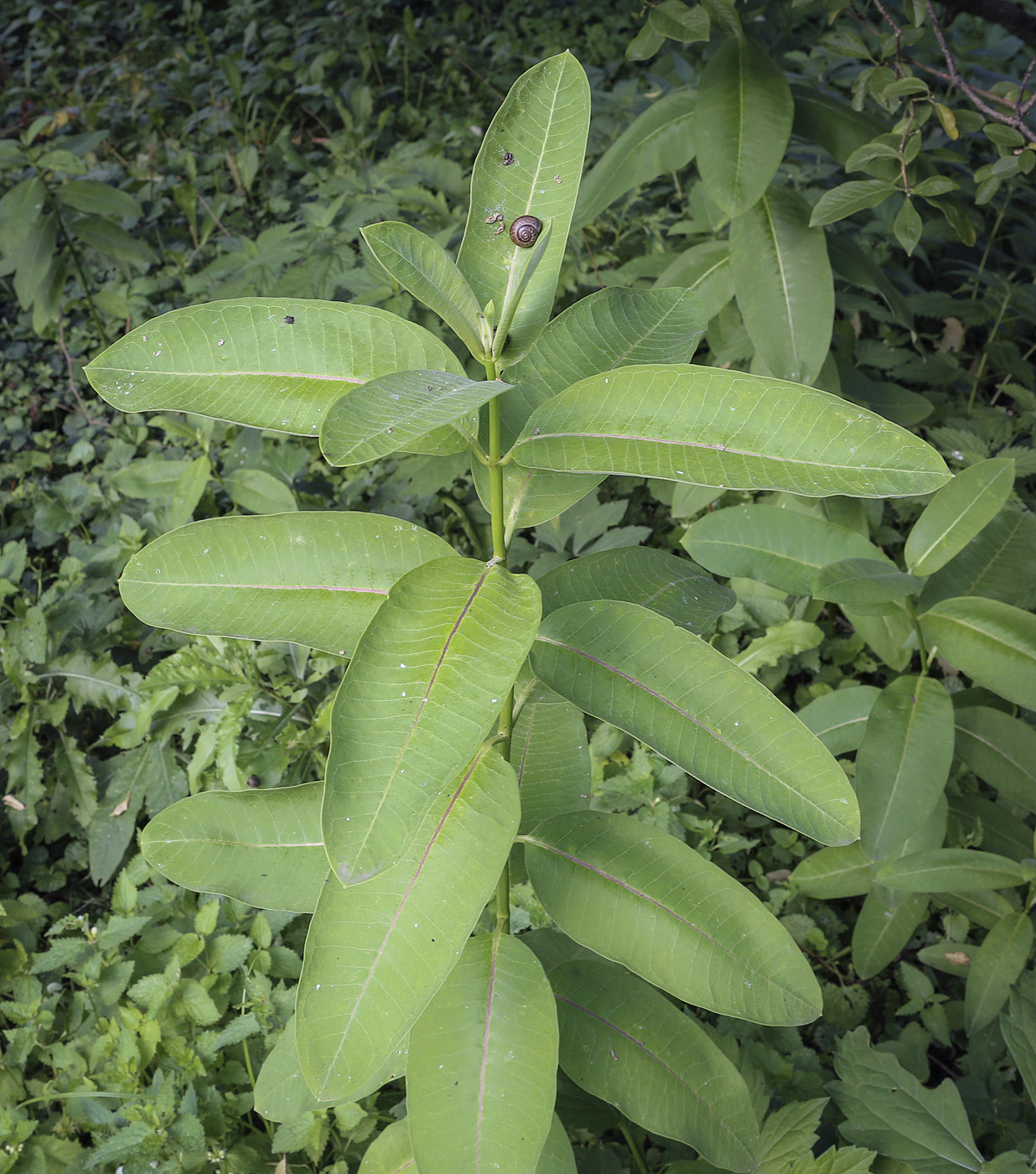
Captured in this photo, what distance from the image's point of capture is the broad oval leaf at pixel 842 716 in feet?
5.43

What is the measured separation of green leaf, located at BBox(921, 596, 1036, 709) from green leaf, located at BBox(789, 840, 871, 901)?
18.4 inches

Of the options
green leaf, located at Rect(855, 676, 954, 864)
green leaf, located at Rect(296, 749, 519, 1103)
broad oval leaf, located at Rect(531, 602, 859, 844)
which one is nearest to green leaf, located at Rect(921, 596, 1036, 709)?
green leaf, located at Rect(855, 676, 954, 864)

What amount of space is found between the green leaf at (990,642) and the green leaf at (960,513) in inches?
3.3

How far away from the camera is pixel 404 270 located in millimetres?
769

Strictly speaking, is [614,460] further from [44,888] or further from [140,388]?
[44,888]

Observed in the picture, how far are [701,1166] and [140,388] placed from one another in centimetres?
132

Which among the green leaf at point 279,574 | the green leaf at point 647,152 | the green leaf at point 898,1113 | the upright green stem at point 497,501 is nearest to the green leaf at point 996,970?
the green leaf at point 898,1113

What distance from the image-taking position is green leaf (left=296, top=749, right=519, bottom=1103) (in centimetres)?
77

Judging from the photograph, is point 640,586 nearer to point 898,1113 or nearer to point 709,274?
point 898,1113

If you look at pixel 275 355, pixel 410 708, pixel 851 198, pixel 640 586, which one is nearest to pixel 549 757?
Answer: pixel 640 586

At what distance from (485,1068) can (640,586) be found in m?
0.57

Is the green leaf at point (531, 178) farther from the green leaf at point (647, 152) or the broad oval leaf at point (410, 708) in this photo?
the green leaf at point (647, 152)

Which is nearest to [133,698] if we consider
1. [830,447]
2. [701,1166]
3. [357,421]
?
[701,1166]

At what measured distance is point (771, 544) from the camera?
1.58m
